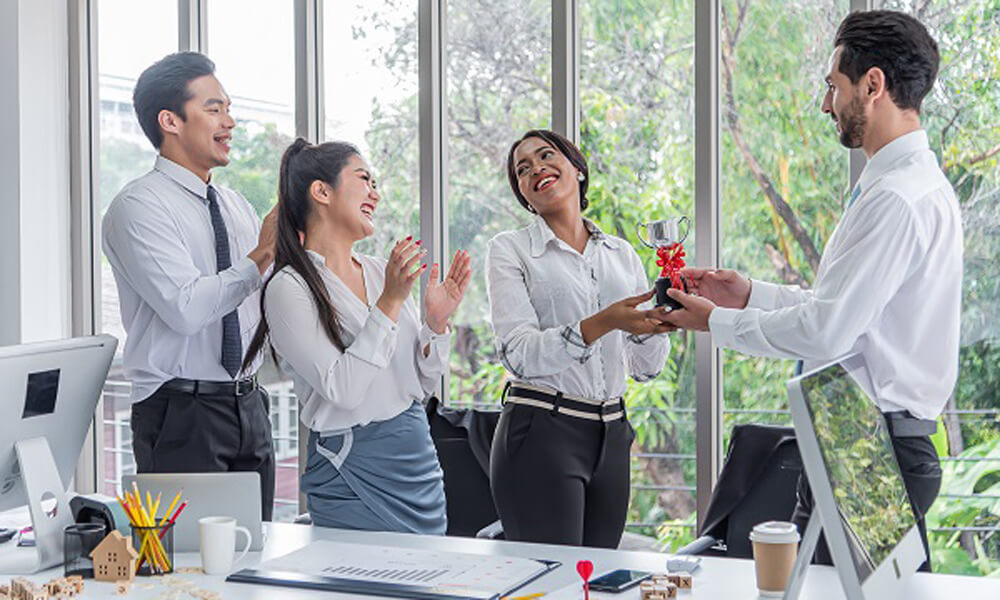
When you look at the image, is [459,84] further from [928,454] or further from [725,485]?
[928,454]

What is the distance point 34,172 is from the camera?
4.71 meters

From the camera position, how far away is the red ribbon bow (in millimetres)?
2633

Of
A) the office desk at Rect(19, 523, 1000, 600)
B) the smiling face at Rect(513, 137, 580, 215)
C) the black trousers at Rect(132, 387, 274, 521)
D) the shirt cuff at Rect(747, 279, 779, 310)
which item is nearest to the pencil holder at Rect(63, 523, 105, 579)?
the office desk at Rect(19, 523, 1000, 600)

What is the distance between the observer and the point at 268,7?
462cm

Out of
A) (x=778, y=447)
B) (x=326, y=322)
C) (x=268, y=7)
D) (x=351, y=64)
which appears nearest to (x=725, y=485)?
(x=778, y=447)

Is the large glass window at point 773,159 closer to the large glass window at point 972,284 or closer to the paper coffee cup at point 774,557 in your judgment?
the large glass window at point 972,284

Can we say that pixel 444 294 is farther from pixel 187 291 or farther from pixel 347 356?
pixel 187 291

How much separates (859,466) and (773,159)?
2.37 metres

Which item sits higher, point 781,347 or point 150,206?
point 150,206

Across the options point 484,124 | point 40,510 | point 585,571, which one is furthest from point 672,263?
point 484,124

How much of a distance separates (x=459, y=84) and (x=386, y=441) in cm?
216

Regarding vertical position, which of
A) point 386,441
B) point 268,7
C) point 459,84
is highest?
point 268,7

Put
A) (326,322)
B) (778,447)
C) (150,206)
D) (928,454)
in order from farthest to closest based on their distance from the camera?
(778,447) → (150,206) → (326,322) → (928,454)

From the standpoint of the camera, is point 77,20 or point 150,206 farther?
point 77,20
